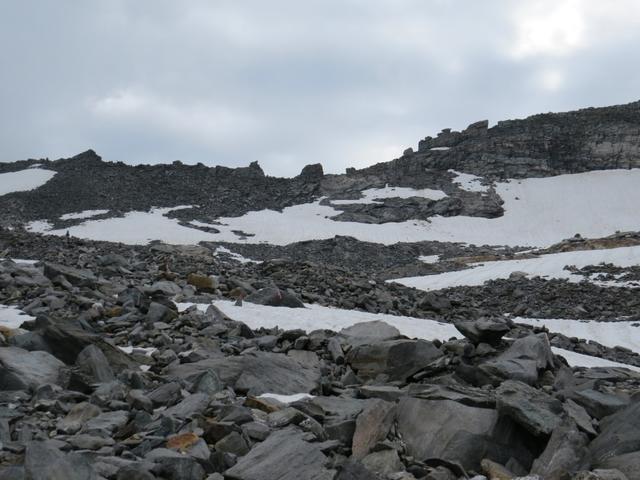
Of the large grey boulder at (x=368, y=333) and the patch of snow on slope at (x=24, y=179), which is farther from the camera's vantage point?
the patch of snow on slope at (x=24, y=179)

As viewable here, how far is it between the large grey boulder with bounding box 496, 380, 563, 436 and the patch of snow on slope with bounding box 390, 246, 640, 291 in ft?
65.1

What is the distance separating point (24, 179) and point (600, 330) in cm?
6927

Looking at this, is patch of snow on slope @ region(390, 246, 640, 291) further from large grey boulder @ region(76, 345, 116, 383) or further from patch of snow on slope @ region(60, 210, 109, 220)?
patch of snow on slope @ region(60, 210, 109, 220)

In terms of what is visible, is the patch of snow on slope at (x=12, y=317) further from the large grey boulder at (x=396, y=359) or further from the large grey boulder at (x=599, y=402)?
the large grey boulder at (x=599, y=402)

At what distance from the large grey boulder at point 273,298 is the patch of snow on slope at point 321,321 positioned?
48 centimetres

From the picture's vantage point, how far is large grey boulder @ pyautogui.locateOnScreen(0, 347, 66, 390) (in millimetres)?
6929

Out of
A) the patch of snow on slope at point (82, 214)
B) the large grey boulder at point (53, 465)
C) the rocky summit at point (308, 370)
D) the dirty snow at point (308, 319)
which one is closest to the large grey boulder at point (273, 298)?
the rocky summit at point (308, 370)

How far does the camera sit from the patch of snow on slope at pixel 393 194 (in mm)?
60875

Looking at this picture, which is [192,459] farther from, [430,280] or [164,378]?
[430,280]

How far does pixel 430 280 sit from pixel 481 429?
23073 mm

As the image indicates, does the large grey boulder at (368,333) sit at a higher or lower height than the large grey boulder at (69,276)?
lower

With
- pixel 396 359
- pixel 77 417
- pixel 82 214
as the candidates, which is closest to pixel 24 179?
pixel 82 214

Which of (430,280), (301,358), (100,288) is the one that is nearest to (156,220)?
(430,280)

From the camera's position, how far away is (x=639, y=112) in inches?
2938
